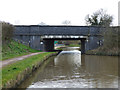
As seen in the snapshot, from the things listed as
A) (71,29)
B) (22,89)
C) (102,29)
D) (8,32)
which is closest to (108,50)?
(102,29)

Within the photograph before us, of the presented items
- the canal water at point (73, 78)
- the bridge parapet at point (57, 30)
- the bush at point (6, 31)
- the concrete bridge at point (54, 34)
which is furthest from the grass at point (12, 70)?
the bridge parapet at point (57, 30)

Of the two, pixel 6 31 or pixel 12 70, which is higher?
pixel 6 31

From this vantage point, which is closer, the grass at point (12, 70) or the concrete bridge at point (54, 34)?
the grass at point (12, 70)

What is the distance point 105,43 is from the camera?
31516 mm

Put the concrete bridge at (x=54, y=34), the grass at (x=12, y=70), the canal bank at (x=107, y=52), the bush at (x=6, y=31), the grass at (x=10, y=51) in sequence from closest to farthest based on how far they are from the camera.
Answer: the grass at (x=12, y=70) → the grass at (x=10, y=51) → the bush at (x=6, y=31) → the canal bank at (x=107, y=52) → the concrete bridge at (x=54, y=34)

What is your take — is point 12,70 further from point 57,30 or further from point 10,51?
point 57,30

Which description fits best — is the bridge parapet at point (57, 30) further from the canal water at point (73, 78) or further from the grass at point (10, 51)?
the canal water at point (73, 78)

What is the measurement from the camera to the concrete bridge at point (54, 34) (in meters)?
34.4

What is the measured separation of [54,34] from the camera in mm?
35000

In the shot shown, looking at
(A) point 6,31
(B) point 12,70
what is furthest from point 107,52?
(B) point 12,70

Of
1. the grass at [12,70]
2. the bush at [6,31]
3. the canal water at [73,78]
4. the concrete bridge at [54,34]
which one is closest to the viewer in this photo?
the grass at [12,70]

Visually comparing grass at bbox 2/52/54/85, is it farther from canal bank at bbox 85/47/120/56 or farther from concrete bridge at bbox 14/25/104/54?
concrete bridge at bbox 14/25/104/54

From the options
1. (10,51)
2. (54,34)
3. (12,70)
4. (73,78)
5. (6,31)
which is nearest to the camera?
(12,70)

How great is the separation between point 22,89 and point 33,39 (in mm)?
27009
